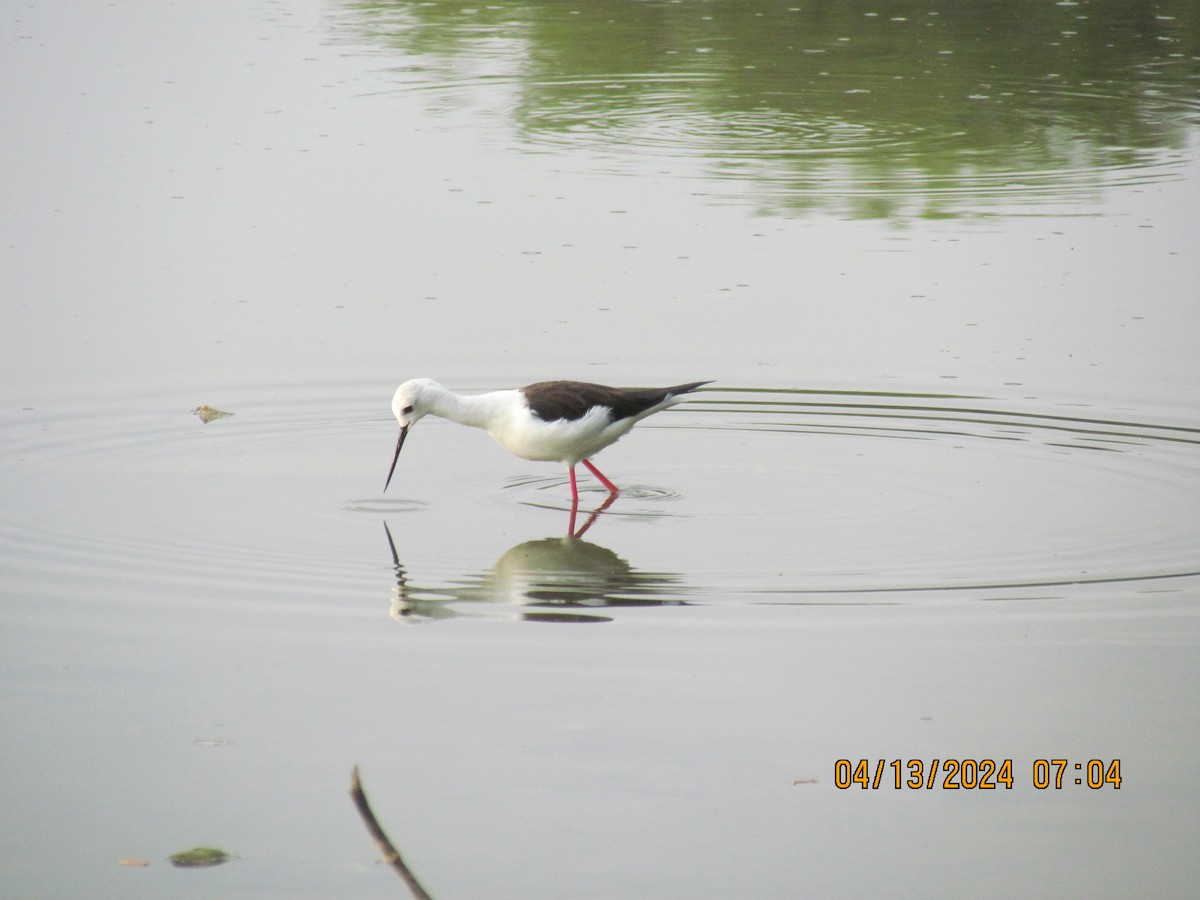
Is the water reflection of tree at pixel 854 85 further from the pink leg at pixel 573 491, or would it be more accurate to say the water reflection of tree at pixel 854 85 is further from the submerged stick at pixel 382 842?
the submerged stick at pixel 382 842

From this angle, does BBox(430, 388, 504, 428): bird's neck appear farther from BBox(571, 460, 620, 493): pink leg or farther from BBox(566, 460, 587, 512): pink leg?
BBox(571, 460, 620, 493): pink leg

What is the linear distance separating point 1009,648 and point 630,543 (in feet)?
8.09

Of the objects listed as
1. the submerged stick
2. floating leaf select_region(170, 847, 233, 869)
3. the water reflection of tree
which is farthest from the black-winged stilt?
the water reflection of tree

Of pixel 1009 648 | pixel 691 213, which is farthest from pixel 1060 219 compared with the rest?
pixel 1009 648

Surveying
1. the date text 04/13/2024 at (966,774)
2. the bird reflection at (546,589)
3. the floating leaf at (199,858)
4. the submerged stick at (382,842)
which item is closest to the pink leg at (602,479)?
the bird reflection at (546,589)

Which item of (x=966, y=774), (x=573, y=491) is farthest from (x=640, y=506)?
(x=966, y=774)

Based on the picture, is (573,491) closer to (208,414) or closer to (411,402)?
(411,402)

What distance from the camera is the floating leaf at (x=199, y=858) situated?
5.78 meters

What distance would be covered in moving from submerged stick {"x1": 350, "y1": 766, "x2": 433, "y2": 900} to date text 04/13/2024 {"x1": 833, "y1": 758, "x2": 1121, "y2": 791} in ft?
5.28

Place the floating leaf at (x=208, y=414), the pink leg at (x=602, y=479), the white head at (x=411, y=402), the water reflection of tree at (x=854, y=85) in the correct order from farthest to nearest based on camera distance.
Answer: the water reflection of tree at (x=854, y=85), the floating leaf at (x=208, y=414), the pink leg at (x=602, y=479), the white head at (x=411, y=402)

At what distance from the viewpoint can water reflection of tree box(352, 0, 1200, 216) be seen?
20.2m

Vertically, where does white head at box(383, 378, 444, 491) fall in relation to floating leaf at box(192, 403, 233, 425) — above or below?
above

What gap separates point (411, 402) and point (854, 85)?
16514mm

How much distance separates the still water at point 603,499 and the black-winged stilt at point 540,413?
0.37 meters
